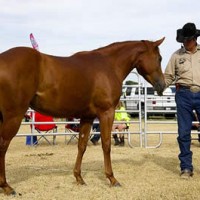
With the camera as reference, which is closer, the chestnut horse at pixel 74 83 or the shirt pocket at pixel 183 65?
the chestnut horse at pixel 74 83

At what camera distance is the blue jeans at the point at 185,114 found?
19.8 feet

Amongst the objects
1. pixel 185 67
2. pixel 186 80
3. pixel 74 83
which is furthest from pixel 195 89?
pixel 74 83

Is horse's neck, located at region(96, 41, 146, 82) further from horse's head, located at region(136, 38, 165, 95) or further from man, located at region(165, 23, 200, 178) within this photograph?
man, located at region(165, 23, 200, 178)

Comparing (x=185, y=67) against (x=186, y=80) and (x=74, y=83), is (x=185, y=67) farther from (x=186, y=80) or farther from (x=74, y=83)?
(x=74, y=83)

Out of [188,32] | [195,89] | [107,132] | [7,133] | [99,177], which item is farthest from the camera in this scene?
[99,177]

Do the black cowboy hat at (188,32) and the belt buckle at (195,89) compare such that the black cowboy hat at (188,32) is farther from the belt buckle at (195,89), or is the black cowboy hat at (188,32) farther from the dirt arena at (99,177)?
the dirt arena at (99,177)

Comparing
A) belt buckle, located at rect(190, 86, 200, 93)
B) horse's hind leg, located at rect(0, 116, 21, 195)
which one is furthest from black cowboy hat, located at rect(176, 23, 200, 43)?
horse's hind leg, located at rect(0, 116, 21, 195)

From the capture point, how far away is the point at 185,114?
611 cm

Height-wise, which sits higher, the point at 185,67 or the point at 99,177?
the point at 185,67

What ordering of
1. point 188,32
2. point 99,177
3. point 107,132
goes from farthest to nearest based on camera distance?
point 99,177 → point 188,32 → point 107,132

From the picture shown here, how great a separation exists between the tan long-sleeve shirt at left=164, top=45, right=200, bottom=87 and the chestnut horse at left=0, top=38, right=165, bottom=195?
0.25m

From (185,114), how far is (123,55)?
131cm

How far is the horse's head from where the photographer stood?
6027 mm

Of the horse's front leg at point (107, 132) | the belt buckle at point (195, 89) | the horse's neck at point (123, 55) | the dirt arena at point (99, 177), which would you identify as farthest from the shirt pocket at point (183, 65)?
the dirt arena at point (99, 177)
